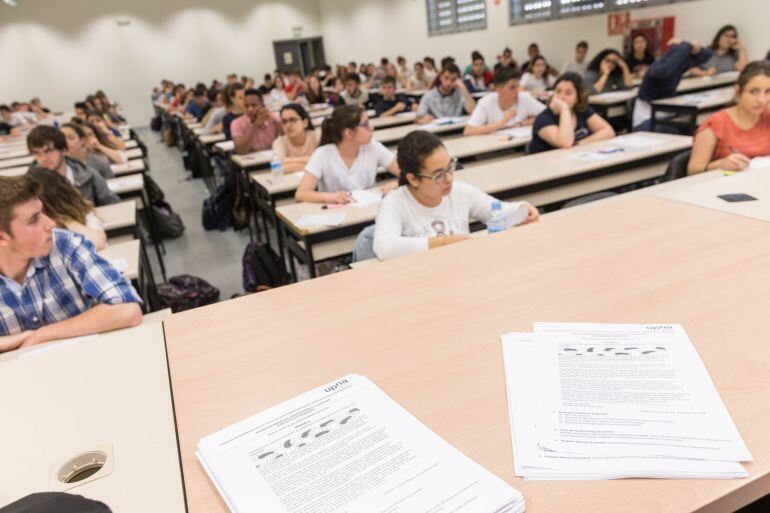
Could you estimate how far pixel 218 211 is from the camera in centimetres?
563

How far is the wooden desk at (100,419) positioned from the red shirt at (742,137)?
10.0 ft

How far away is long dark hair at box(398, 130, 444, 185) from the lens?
7.54ft

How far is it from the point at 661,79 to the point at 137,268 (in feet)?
16.9

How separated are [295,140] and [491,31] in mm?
8558

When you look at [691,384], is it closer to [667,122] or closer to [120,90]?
[667,122]

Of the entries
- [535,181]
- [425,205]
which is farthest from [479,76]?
[425,205]

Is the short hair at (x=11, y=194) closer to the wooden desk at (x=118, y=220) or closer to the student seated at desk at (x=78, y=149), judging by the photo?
the wooden desk at (x=118, y=220)

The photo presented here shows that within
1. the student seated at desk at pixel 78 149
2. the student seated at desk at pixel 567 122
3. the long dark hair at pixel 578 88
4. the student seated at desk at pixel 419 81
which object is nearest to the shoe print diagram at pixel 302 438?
the student seated at desk at pixel 567 122

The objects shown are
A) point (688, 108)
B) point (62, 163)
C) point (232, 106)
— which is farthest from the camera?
point (232, 106)

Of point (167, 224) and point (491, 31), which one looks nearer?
point (167, 224)

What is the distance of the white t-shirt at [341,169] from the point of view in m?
3.59

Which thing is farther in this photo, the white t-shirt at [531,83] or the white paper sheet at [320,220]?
the white t-shirt at [531,83]

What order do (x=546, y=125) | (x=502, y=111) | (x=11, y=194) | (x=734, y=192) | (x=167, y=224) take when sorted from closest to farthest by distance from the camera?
(x=11, y=194) → (x=734, y=192) → (x=546, y=125) → (x=502, y=111) → (x=167, y=224)

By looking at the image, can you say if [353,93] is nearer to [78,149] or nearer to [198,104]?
[198,104]
